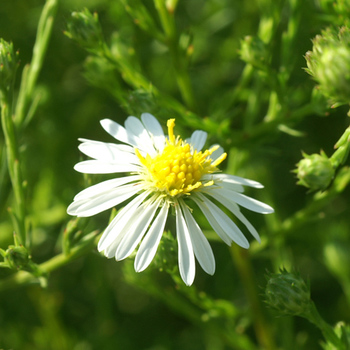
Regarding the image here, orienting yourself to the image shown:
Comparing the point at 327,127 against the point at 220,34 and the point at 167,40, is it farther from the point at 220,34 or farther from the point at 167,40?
the point at 167,40

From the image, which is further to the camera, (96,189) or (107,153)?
(107,153)

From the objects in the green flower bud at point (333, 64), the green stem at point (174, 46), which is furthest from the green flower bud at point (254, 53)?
the green flower bud at point (333, 64)

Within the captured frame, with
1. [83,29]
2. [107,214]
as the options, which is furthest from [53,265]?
[107,214]

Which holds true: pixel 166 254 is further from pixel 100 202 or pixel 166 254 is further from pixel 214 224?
pixel 100 202

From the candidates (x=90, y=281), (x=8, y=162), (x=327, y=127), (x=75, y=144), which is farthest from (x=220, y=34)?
(x=8, y=162)

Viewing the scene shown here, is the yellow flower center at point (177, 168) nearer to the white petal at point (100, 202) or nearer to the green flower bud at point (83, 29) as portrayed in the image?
the white petal at point (100, 202)
